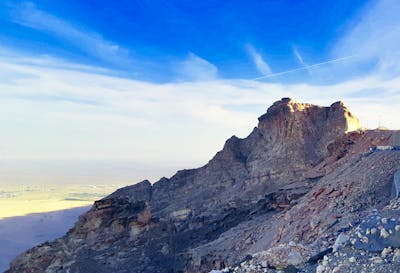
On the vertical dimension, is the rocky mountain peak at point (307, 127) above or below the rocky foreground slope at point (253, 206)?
above

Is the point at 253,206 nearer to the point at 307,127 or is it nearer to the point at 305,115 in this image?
the point at 307,127

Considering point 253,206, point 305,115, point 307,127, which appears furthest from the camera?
point 305,115

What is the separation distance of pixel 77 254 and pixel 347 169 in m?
25.6

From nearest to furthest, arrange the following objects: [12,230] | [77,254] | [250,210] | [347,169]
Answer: [347,169] < [77,254] < [250,210] < [12,230]

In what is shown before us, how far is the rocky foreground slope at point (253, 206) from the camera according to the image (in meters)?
21.6

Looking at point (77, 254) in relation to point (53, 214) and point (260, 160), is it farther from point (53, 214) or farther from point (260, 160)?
point (53, 214)

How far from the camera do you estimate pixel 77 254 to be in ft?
134

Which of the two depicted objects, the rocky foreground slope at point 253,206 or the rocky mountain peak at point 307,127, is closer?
the rocky foreground slope at point 253,206

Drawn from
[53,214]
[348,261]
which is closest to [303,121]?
[348,261]

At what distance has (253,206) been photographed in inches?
2080

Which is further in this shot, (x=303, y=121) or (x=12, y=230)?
(x=12, y=230)

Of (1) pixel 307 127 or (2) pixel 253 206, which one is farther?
(1) pixel 307 127

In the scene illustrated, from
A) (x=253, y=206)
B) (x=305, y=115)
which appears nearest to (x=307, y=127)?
(x=305, y=115)

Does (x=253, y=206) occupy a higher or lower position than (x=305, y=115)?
lower
